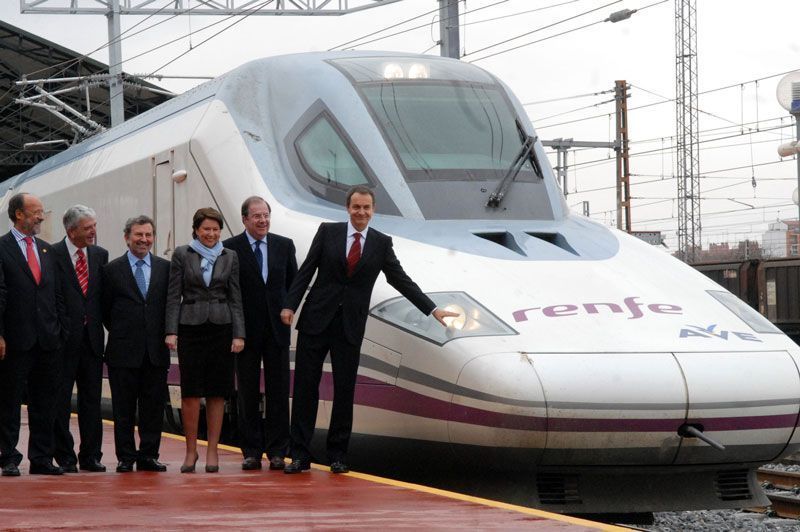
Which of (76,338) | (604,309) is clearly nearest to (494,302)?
(604,309)

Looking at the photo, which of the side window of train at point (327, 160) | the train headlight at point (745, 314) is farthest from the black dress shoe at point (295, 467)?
the train headlight at point (745, 314)

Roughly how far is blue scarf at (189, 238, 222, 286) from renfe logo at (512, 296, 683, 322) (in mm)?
1669

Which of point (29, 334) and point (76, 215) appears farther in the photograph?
point (76, 215)

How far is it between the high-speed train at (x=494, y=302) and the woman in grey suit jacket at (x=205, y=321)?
77 centimetres

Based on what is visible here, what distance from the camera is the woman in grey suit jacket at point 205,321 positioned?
24.3 feet

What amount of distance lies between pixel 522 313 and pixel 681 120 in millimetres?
33848

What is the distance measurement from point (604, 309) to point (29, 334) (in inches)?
124

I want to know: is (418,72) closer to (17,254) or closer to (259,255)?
(259,255)

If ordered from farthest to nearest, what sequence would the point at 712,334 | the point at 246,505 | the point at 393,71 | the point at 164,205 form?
the point at 164,205 → the point at 393,71 → the point at 712,334 → the point at 246,505

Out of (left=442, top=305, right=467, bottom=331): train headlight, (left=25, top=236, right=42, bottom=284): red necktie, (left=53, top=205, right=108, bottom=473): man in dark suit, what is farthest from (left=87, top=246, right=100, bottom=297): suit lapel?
(left=442, top=305, right=467, bottom=331): train headlight

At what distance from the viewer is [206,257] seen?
7.45m

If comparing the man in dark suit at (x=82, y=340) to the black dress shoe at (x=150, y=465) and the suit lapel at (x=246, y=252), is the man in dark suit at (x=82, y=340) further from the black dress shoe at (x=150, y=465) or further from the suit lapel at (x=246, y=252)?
the suit lapel at (x=246, y=252)

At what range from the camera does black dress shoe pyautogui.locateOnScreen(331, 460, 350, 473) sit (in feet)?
23.8

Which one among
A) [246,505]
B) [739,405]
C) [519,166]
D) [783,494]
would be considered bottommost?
[783,494]
